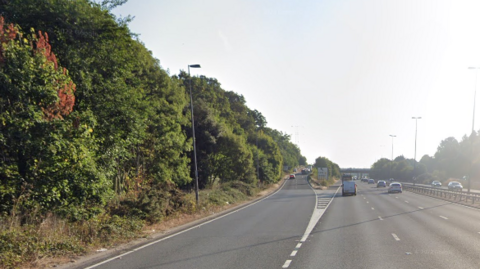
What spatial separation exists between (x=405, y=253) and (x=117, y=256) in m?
8.13

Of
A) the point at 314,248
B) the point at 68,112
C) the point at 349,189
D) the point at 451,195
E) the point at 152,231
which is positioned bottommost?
the point at 451,195

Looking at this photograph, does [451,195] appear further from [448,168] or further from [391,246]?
[448,168]

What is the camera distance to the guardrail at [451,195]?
3818 cm

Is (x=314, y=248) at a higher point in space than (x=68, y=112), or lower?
lower

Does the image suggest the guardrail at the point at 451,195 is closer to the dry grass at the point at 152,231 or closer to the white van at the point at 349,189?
the white van at the point at 349,189

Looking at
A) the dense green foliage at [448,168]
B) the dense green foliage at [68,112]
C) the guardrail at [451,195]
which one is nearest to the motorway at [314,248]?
the dense green foliage at [68,112]

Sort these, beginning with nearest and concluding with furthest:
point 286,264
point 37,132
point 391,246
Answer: point 286,264
point 37,132
point 391,246

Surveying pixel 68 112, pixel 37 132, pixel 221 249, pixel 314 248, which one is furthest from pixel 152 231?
pixel 314 248

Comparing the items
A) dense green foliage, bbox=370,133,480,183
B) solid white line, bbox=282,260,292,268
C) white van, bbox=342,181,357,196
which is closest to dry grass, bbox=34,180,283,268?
solid white line, bbox=282,260,292,268

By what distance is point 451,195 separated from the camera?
4750 cm

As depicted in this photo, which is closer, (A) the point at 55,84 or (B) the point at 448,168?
(A) the point at 55,84

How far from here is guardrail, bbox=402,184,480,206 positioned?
125 feet

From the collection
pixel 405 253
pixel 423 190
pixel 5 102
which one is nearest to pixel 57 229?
pixel 5 102

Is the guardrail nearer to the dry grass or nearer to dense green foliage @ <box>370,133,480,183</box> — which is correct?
the dry grass
